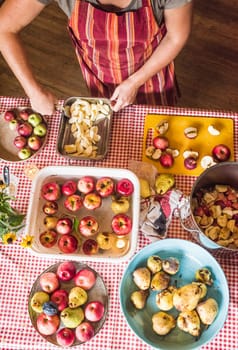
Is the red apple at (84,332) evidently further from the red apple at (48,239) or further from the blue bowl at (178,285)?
the red apple at (48,239)

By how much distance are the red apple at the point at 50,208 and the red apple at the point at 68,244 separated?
8cm

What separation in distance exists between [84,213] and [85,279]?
19 cm

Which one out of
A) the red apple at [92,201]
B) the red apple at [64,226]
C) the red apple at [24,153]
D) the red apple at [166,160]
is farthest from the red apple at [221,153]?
the red apple at [24,153]

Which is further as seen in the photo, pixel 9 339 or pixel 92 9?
pixel 92 9

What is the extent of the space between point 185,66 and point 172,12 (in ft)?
4.03

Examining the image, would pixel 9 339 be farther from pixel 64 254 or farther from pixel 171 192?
pixel 171 192

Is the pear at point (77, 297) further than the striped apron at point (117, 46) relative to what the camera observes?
No

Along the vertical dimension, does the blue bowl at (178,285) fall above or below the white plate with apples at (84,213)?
below

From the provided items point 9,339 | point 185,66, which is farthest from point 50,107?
point 185,66

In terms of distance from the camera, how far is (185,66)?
238cm

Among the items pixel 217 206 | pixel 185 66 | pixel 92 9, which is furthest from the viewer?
pixel 185 66

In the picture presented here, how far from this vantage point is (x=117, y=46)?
1336 mm

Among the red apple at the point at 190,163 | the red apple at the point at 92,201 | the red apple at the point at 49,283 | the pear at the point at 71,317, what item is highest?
the red apple at the point at 190,163

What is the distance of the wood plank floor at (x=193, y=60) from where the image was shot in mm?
2293
